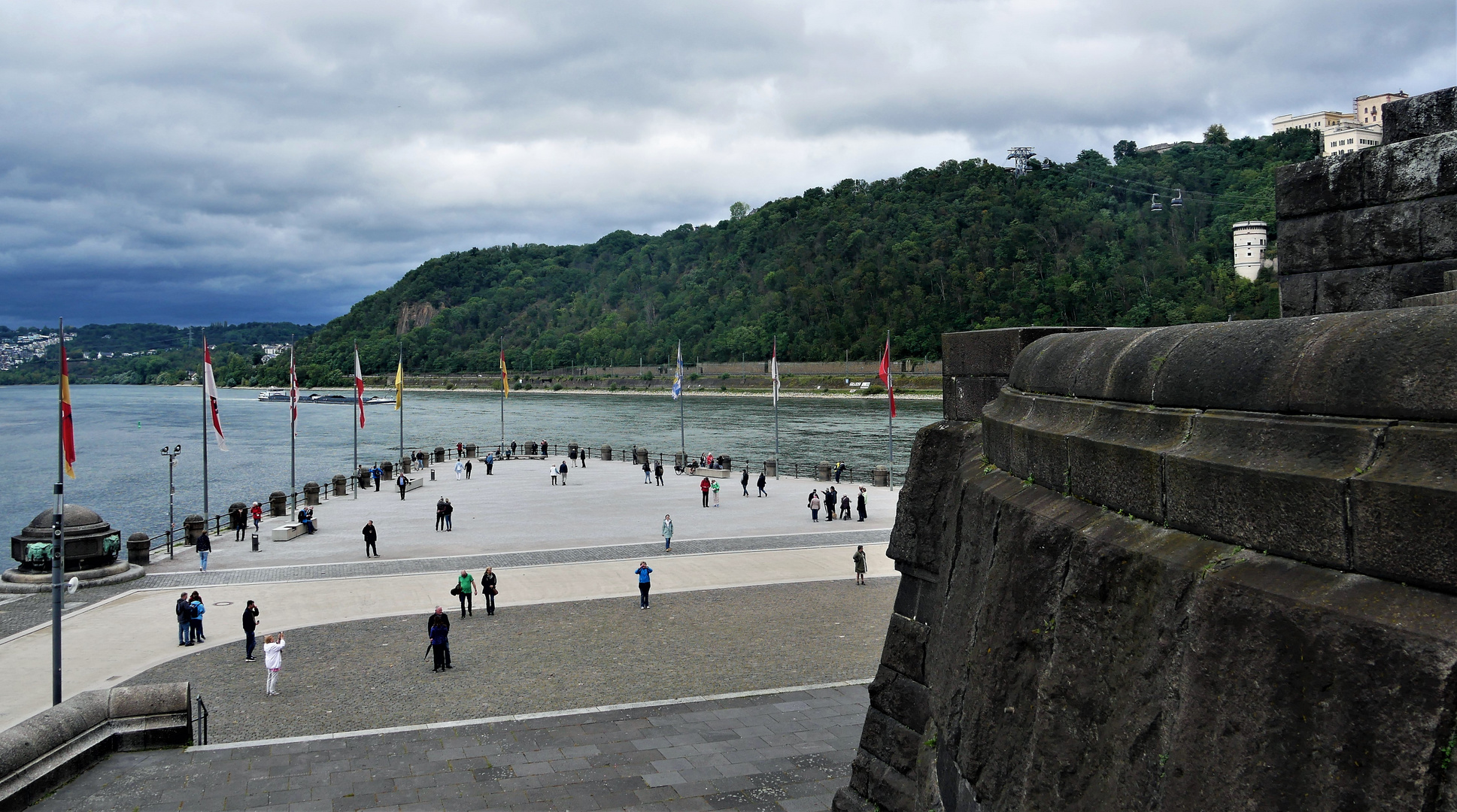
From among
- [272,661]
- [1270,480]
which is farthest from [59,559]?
Result: [1270,480]

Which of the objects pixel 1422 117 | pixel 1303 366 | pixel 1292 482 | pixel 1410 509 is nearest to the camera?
pixel 1410 509

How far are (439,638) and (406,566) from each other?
921cm

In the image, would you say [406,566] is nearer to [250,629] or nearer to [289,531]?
[289,531]

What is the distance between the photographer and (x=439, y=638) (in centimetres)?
1376

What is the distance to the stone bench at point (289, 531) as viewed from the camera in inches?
1027

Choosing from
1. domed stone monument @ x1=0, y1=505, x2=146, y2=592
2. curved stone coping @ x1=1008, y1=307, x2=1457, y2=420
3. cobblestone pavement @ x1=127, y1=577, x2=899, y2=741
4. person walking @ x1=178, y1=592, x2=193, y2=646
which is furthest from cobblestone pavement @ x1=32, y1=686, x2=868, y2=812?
domed stone monument @ x1=0, y1=505, x2=146, y2=592

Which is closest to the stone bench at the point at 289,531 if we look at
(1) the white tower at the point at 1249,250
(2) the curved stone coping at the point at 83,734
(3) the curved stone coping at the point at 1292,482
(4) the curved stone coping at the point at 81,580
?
(4) the curved stone coping at the point at 81,580

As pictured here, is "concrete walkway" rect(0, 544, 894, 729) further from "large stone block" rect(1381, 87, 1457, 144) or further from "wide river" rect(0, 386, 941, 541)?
"wide river" rect(0, 386, 941, 541)

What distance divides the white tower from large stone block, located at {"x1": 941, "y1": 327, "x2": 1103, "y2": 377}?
103 meters

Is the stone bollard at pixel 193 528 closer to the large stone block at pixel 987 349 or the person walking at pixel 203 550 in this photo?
the person walking at pixel 203 550

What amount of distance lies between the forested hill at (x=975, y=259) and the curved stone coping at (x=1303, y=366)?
85.9 metres

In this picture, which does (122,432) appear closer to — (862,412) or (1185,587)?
(862,412)

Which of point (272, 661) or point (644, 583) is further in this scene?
point (644, 583)

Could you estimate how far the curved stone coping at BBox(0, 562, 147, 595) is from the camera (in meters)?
19.6
